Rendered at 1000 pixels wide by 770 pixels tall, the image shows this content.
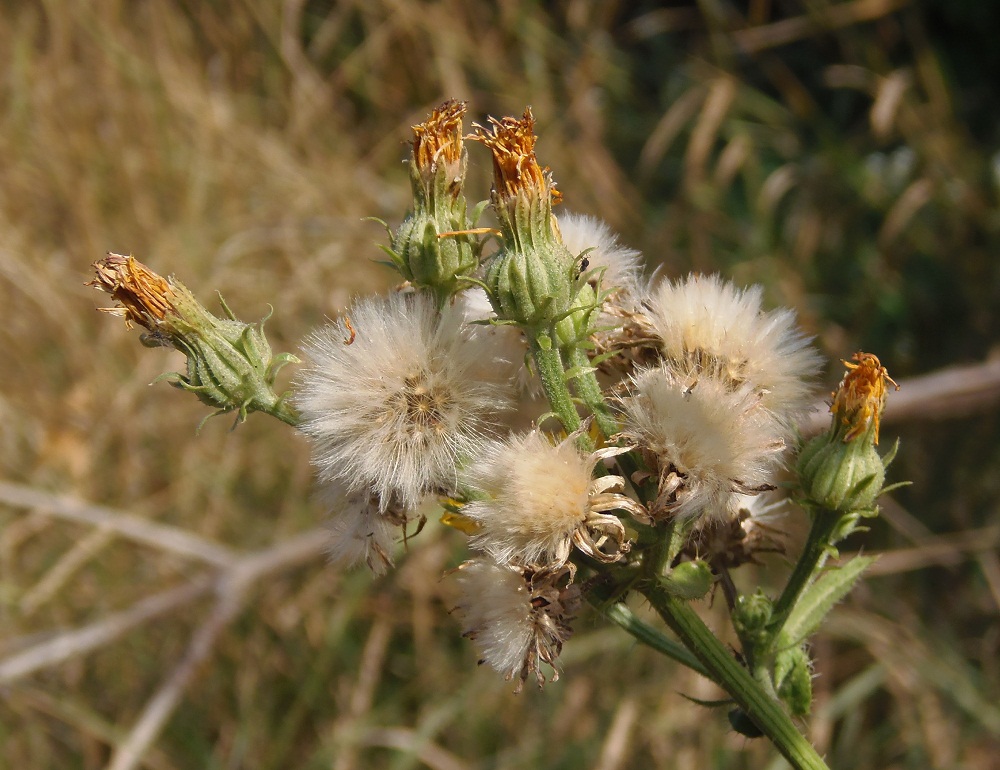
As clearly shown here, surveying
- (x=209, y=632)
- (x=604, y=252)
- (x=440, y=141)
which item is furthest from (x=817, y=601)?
(x=209, y=632)

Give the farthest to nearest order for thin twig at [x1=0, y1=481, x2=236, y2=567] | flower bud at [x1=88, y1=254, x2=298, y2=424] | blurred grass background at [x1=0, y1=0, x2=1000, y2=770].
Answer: blurred grass background at [x1=0, y1=0, x2=1000, y2=770] < thin twig at [x1=0, y1=481, x2=236, y2=567] < flower bud at [x1=88, y1=254, x2=298, y2=424]

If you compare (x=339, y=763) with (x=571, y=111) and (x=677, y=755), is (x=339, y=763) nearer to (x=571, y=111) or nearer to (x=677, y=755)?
(x=677, y=755)

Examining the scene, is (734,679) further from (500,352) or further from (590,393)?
(500,352)

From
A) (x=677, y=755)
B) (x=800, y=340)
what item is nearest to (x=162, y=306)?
(x=800, y=340)

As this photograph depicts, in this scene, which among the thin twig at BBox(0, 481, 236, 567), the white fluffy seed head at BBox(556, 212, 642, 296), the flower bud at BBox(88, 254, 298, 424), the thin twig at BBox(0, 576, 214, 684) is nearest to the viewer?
the flower bud at BBox(88, 254, 298, 424)

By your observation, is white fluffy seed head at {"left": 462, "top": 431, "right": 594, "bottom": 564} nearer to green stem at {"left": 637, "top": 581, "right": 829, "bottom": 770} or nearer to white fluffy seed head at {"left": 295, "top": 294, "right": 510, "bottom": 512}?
white fluffy seed head at {"left": 295, "top": 294, "right": 510, "bottom": 512}

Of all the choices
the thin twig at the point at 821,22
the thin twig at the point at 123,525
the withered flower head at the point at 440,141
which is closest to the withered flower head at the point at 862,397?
the withered flower head at the point at 440,141

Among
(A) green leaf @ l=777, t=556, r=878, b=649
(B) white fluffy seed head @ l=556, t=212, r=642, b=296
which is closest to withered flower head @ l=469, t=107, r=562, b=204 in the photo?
(B) white fluffy seed head @ l=556, t=212, r=642, b=296
